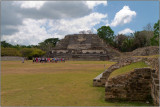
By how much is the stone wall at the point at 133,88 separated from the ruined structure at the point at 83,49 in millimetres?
40085

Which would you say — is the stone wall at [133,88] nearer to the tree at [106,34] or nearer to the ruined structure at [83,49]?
the ruined structure at [83,49]

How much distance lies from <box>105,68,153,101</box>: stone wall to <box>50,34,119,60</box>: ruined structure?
40085 mm

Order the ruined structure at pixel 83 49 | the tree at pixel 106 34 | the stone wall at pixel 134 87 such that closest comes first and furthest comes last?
the stone wall at pixel 134 87
the ruined structure at pixel 83 49
the tree at pixel 106 34

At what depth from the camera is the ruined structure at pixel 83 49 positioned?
47031 mm

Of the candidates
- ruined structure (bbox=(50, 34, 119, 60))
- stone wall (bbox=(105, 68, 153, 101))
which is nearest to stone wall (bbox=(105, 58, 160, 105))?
stone wall (bbox=(105, 68, 153, 101))

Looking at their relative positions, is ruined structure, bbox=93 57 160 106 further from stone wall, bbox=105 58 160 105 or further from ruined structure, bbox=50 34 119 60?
ruined structure, bbox=50 34 119 60

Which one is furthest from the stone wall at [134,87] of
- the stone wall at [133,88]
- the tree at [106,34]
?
the tree at [106,34]

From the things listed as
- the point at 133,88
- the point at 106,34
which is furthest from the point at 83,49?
the point at 133,88

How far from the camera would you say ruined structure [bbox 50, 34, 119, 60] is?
4703 cm

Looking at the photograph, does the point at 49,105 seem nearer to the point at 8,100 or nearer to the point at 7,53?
the point at 8,100

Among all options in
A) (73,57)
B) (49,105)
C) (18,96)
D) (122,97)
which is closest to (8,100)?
(18,96)

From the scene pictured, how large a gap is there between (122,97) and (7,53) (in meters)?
51.6

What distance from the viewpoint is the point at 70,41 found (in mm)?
61250

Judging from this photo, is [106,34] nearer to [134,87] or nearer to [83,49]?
→ [83,49]
